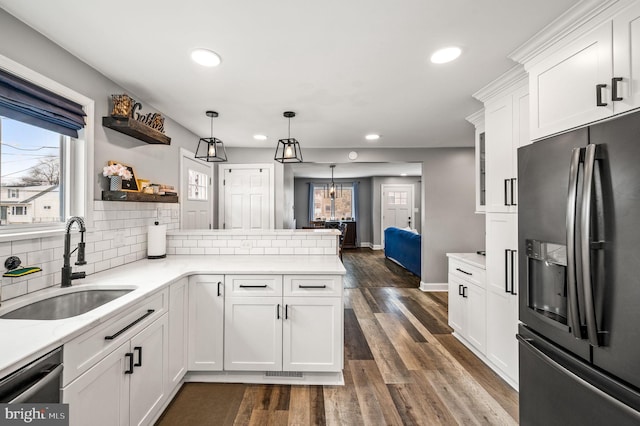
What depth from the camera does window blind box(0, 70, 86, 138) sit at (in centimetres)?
142


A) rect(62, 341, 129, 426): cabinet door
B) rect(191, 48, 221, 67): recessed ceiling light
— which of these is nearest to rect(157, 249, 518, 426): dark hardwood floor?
rect(62, 341, 129, 426): cabinet door

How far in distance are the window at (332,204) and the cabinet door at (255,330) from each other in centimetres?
783

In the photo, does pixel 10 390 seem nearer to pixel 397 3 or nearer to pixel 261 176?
pixel 397 3

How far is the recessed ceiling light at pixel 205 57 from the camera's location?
1.83 m

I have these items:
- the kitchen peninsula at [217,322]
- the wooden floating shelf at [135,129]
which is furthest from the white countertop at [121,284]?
the wooden floating shelf at [135,129]

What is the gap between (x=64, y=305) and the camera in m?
1.63

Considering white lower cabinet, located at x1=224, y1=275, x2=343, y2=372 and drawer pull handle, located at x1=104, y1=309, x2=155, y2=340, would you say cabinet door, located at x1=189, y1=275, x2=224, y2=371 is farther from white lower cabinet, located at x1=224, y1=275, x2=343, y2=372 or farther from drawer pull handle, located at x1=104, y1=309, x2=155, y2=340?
drawer pull handle, located at x1=104, y1=309, x2=155, y2=340

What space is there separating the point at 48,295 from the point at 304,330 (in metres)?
1.57

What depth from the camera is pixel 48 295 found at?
5.14 ft

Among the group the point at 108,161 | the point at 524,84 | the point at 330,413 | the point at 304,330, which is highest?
the point at 524,84

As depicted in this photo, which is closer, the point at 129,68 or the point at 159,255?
the point at 129,68

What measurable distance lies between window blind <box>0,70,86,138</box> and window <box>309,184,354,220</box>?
8.24 meters

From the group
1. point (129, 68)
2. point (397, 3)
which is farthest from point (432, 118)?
point (129, 68)

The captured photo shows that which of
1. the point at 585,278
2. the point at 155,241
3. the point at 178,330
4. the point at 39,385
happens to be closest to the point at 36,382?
the point at 39,385
